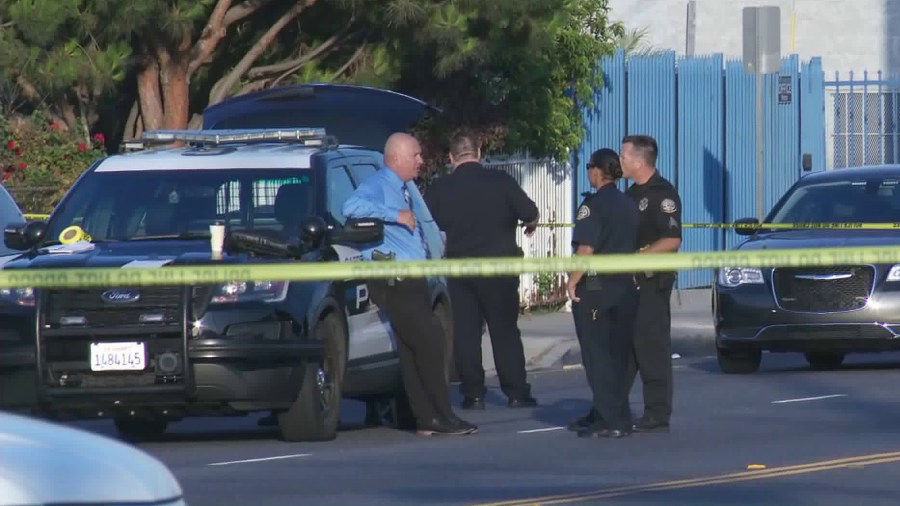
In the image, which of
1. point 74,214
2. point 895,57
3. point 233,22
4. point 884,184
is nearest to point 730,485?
point 74,214

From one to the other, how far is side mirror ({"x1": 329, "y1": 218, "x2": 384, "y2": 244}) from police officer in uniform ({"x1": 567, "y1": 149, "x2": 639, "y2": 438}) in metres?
1.14

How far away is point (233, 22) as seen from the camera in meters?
18.3

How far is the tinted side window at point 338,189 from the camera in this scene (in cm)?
1124

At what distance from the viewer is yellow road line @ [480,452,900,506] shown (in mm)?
8391

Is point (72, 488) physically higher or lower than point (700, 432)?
higher

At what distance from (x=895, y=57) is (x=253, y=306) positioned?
25565 millimetres

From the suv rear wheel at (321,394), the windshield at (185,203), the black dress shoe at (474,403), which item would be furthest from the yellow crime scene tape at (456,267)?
the black dress shoe at (474,403)

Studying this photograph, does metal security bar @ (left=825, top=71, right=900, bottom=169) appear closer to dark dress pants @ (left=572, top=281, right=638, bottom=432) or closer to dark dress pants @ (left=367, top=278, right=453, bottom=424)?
dark dress pants @ (left=572, top=281, right=638, bottom=432)

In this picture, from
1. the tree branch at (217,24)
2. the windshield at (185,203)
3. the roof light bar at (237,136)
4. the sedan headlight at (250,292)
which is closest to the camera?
the sedan headlight at (250,292)

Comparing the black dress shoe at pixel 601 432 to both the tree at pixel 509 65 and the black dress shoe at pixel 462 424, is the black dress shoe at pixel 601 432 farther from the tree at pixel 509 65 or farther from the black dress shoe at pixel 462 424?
the tree at pixel 509 65

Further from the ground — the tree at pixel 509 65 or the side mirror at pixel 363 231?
the tree at pixel 509 65

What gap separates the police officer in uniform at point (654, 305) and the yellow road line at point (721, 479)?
1.63 meters

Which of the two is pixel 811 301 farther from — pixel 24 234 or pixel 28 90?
pixel 28 90

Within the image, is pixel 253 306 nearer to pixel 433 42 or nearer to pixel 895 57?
pixel 433 42
